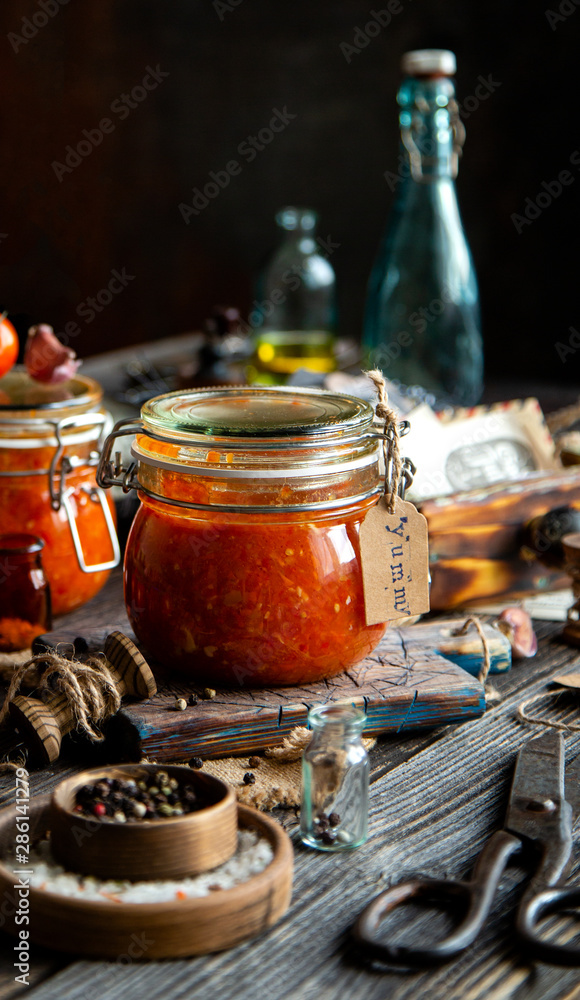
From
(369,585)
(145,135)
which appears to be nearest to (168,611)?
(369,585)

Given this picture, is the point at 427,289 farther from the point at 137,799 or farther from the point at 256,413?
the point at 137,799

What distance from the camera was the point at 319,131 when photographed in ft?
9.32

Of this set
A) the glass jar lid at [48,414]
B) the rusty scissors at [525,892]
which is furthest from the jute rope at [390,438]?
the glass jar lid at [48,414]

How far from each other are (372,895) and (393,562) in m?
0.32

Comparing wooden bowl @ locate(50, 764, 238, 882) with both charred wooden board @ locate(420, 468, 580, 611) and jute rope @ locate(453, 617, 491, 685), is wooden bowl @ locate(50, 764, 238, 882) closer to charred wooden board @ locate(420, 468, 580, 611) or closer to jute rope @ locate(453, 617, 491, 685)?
jute rope @ locate(453, 617, 491, 685)

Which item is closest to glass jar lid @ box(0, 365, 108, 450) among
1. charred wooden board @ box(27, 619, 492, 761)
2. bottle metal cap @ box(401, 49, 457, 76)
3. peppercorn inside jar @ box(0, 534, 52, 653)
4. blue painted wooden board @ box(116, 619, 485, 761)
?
peppercorn inside jar @ box(0, 534, 52, 653)

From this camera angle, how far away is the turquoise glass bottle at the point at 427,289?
1.67 m

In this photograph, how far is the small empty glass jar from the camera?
2.39ft

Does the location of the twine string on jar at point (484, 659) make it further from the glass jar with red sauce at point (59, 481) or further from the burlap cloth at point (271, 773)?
the glass jar with red sauce at point (59, 481)

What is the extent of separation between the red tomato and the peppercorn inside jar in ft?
0.69

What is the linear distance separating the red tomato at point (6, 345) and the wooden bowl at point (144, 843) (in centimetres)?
60

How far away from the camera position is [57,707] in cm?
87

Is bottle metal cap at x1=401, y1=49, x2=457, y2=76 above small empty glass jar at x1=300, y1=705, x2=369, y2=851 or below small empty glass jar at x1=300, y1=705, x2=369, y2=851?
above

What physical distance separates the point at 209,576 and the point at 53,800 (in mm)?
254
